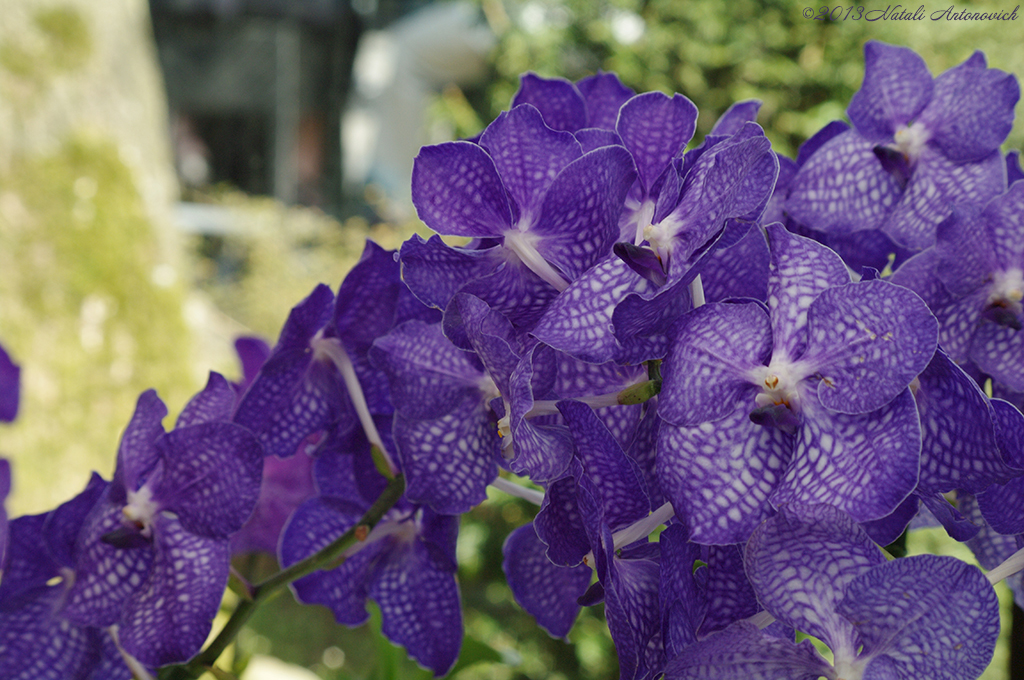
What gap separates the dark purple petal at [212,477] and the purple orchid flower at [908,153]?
0.81 ft

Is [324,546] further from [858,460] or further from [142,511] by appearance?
[858,460]

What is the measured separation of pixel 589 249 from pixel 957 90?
0.76 feet

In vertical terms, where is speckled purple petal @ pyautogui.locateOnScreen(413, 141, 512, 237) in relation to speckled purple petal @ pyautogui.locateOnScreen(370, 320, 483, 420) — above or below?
above

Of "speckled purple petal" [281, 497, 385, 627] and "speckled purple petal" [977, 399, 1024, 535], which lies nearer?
"speckled purple petal" [977, 399, 1024, 535]

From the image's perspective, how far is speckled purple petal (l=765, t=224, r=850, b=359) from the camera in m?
0.26

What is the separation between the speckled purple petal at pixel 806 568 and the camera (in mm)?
241

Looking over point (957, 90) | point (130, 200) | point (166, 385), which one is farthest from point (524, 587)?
point (130, 200)

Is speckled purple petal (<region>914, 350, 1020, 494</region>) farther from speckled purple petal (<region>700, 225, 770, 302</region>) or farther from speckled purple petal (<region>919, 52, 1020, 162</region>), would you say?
speckled purple petal (<region>919, 52, 1020, 162</region>)

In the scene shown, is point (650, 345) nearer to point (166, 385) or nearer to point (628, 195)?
point (628, 195)

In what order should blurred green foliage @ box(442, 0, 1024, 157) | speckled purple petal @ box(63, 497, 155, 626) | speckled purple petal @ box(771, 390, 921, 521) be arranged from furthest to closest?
blurred green foliage @ box(442, 0, 1024, 157) → speckled purple petal @ box(63, 497, 155, 626) → speckled purple petal @ box(771, 390, 921, 521)

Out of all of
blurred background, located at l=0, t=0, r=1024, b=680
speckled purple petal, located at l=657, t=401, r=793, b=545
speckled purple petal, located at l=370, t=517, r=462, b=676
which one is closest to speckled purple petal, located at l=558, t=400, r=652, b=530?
speckled purple petal, located at l=657, t=401, r=793, b=545

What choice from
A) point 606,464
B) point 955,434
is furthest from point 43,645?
point 955,434

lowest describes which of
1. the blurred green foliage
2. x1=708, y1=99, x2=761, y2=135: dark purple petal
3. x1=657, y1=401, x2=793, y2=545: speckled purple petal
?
x1=657, y1=401, x2=793, y2=545: speckled purple petal

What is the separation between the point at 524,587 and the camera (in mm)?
370
